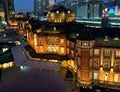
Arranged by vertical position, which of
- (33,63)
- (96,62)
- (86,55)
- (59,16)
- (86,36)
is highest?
(59,16)

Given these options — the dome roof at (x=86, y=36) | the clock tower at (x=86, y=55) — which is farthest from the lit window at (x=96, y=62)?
the dome roof at (x=86, y=36)

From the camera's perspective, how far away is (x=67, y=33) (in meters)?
74.8

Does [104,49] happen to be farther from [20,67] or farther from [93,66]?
[20,67]

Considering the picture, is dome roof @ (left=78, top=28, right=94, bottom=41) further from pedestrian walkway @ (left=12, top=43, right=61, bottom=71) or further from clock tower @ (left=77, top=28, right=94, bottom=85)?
pedestrian walkway @ (left=12, top=43, right=61, bottom=71)

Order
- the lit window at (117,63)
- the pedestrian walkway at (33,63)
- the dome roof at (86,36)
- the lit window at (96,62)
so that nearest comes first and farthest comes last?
the lit window at (117,63) < the dome roof at (86,36) < the lit window at (96,62) < the pedestrian walkway at (33,63)

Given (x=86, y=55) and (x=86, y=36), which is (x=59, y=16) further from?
(x=86, y=55)

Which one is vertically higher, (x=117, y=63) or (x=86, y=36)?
(x=86, y=36)

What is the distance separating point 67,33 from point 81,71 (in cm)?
2168

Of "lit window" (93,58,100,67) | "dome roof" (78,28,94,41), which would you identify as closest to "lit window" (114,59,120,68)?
"lit window" (93,58,100,67)

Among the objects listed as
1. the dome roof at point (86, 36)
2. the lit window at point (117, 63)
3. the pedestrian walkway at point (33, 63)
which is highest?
the dome roof at point (86, 36)

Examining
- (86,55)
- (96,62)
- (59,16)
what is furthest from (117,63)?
(59,16)

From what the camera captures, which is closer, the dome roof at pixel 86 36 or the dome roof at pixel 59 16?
the dome roof at pixel 86 36

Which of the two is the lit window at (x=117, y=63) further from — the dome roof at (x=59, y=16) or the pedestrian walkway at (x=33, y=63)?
the dome roof at (x=59, y=16)

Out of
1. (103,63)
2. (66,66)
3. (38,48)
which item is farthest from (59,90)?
(38,48)
